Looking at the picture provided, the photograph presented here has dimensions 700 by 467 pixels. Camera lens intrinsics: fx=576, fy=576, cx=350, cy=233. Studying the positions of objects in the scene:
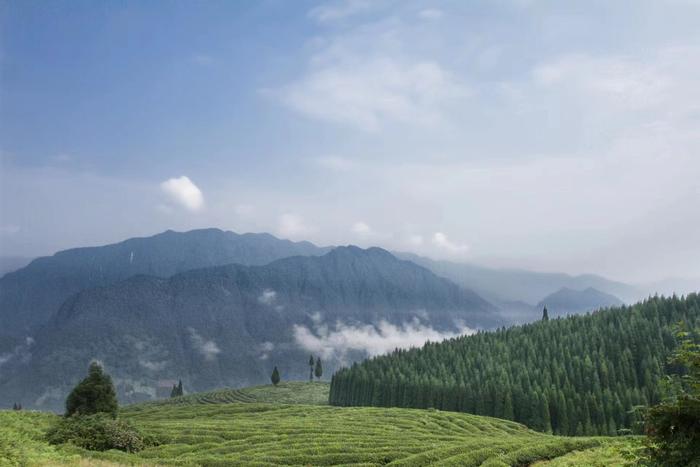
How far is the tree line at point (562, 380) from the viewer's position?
142 metres

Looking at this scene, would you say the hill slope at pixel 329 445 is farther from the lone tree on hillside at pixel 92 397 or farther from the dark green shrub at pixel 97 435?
the lone tree on hillside at pixel 92 397

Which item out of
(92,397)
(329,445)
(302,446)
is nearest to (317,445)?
(329,445)

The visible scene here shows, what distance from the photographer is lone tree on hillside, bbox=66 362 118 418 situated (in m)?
62.8

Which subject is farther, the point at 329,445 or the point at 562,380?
the point at 562,380

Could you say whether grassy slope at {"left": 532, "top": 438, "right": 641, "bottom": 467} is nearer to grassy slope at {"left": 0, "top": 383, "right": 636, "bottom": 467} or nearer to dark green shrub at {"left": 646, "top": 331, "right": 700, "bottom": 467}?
grassy slope at {"left": 0, "top": 383, "right": 636, "bottom": 467}

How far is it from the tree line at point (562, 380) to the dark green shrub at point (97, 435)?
360 feet

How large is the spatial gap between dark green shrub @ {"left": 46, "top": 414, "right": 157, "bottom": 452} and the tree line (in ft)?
360

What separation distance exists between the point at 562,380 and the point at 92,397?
137250 millimetres

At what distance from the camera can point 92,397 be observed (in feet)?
208

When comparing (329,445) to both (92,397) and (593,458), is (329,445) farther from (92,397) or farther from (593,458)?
(92,397)

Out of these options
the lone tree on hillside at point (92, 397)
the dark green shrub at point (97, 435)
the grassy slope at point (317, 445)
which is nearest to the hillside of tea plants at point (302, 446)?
the grassy slope at point (317, 445)

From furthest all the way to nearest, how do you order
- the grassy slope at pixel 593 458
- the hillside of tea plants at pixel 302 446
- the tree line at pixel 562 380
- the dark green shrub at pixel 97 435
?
the tree line at pixel 562 380 < the dark green shrub at pixel 97 435 < the hillside of tea plants at pixel 302 446 < the grassy slope at pixel 593 458

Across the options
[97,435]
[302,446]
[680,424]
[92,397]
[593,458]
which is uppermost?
[680,424]

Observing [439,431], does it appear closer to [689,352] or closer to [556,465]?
[556,465]
